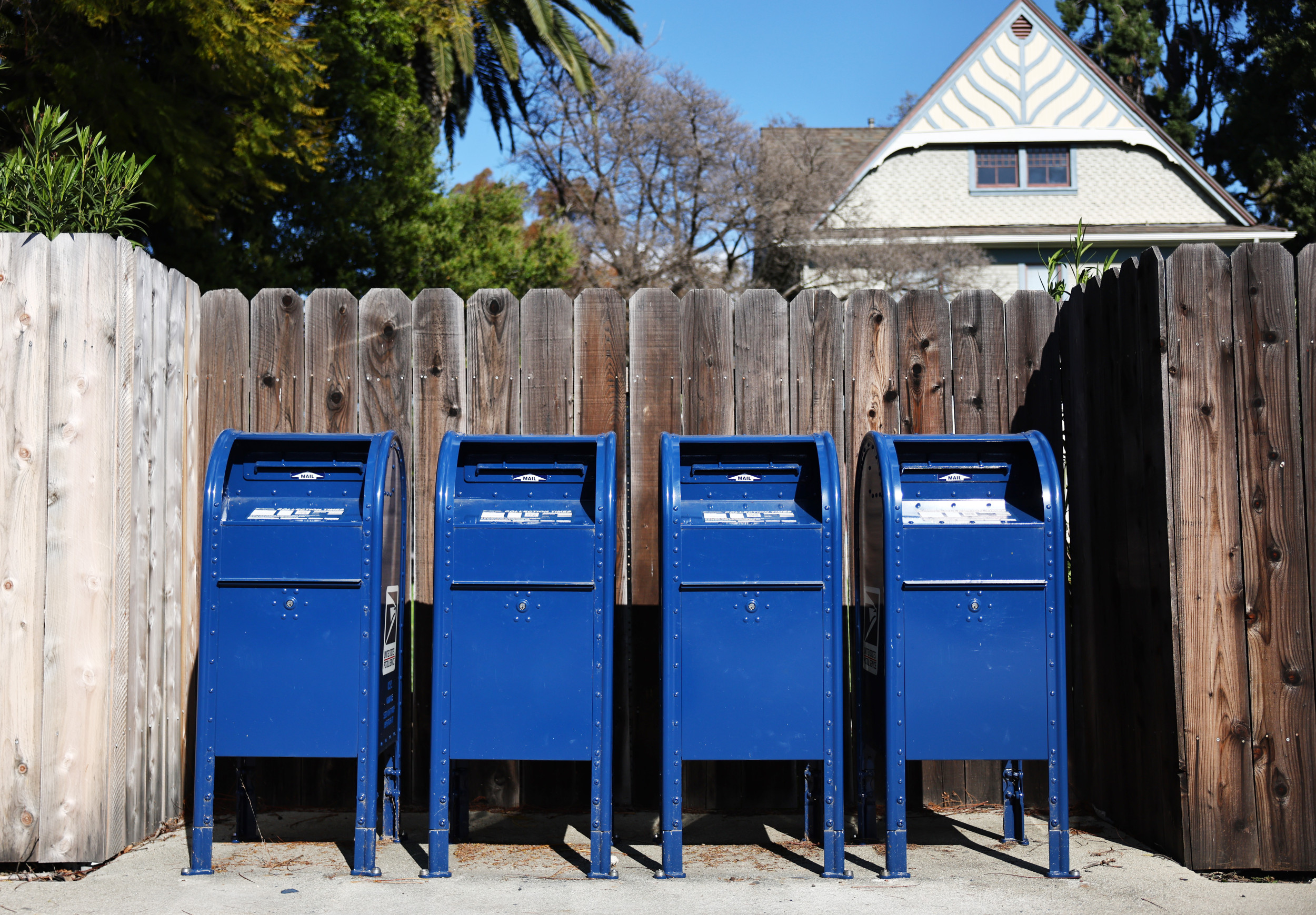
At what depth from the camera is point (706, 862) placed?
3.75m

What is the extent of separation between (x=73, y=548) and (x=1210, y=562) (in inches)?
175

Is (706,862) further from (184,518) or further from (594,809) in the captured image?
(184,518)

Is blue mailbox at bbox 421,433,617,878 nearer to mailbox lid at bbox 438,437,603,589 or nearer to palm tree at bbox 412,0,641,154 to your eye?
mailbox lid at bbox 438,437,603,589

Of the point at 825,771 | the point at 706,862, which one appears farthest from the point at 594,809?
the point at 825,771

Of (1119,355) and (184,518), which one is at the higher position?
(1119,355)

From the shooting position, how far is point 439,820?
140 inches

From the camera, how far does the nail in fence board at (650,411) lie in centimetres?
441

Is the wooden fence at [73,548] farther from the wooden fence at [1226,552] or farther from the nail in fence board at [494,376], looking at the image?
the wooden fence at [1226,552]

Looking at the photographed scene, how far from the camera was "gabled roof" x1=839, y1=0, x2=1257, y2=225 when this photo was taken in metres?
18.5

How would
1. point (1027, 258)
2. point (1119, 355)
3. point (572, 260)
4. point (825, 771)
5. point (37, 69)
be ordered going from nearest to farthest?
point (825, 771) → point (1119, 355) → point (37, 69) → point (1027, 258) → point (572, 260)

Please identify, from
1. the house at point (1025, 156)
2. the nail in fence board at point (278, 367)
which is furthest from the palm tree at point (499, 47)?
the nail in fence board at point (278, 367)

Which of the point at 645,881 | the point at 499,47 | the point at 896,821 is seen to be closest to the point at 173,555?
the point at 645,881

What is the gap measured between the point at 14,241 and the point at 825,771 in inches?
148

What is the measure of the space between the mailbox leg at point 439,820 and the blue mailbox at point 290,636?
22 cm
